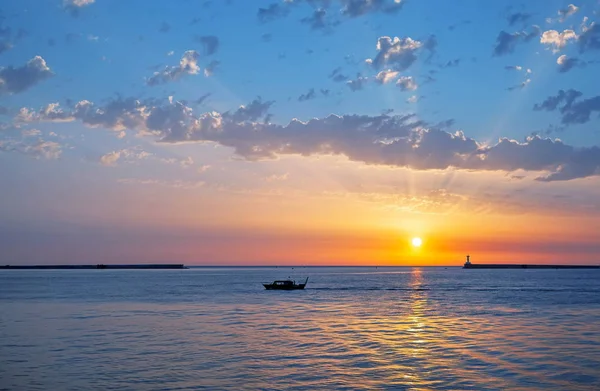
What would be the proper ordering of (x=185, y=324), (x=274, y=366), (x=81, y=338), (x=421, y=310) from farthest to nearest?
(x=421, y=310)
(x=185, y=324)
(x=81, y=338)
(x=274, y=366)

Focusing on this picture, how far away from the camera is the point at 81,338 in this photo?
52.2 m

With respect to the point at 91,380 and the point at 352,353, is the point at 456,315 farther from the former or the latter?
the point at 91,380

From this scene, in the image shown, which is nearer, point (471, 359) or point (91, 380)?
point (91, 380)

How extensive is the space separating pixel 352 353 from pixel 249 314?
113ft

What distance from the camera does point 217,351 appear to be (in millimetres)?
44750

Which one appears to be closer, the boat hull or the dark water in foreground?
the dark water in foreground

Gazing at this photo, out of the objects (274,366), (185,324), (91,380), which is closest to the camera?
(91,380)

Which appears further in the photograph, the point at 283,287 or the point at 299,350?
the point at 283,287

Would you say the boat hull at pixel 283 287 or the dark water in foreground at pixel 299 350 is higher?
the dark water in foreground at pixel 299 350

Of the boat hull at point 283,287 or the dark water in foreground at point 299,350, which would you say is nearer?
the dark water in foreground at point 299,350

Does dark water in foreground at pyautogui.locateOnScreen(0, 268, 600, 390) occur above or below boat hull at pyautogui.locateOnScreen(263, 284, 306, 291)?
above

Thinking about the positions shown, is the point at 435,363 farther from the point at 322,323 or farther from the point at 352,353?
the point at 322,323

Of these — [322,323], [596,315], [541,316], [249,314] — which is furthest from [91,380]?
[596,315]

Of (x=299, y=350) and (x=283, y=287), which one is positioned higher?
(x=299, y=350)
